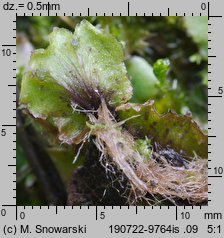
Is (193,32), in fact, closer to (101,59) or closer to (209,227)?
(101,59)

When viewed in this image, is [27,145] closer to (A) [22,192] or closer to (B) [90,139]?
(A) [22,192]

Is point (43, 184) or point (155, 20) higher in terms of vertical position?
point (155, 20)

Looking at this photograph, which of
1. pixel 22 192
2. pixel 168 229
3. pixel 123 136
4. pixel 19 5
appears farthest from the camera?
pixel 22 192

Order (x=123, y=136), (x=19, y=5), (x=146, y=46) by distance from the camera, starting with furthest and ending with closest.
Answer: (x=146, y=46) < (x=19, y=5) < (x=123, y=136)

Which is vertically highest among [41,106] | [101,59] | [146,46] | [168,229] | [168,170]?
[146,46]

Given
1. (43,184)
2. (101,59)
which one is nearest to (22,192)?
(43,184)

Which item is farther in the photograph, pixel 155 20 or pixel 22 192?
pixel 155 20

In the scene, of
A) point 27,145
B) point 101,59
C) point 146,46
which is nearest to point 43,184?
point 27,145
